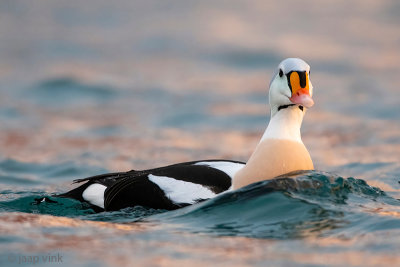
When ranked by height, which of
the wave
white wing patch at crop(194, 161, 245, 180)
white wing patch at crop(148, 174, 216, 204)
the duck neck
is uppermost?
the duck neck

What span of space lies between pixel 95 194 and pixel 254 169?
1.26 m

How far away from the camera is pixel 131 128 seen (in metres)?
10.5

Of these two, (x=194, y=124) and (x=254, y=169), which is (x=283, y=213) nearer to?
(x=254, y=169)

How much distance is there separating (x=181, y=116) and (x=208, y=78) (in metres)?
2.04

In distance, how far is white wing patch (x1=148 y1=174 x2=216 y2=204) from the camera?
5.64m

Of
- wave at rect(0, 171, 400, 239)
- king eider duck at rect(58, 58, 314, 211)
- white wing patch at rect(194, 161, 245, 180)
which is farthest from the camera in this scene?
white wing patch at rect(194, 161, 245, 180)

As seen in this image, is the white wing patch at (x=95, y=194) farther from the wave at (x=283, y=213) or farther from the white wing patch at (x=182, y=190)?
the white wing patch at (x=182, y=190)

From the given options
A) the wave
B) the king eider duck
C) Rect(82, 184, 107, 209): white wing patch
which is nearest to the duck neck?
the king eider duck

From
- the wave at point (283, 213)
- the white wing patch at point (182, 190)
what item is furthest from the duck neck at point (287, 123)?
the white wing patch at point (182, 190)

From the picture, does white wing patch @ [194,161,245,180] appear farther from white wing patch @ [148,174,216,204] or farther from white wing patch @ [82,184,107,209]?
white wing patch @ [82,184,107,209]

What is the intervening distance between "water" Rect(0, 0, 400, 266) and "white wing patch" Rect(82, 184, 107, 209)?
117mm

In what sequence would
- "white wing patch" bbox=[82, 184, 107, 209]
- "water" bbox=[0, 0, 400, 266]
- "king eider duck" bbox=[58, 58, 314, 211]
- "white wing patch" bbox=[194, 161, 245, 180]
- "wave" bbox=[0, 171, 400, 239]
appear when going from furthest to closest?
"white wing patch" bbox=[82, 184, 107, 209] < "white wing patch" bbox=[194, 161, 245, 180] < "king eider duck" bbox=[58, 58, 314, 211] < "wave" bbox=[0, 171, 400, 239] < "water" bbox=[0, 0, 400, 266]

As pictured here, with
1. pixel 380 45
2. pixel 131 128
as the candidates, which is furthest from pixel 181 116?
pixel 380 45

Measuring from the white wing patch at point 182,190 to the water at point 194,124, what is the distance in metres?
0.14
